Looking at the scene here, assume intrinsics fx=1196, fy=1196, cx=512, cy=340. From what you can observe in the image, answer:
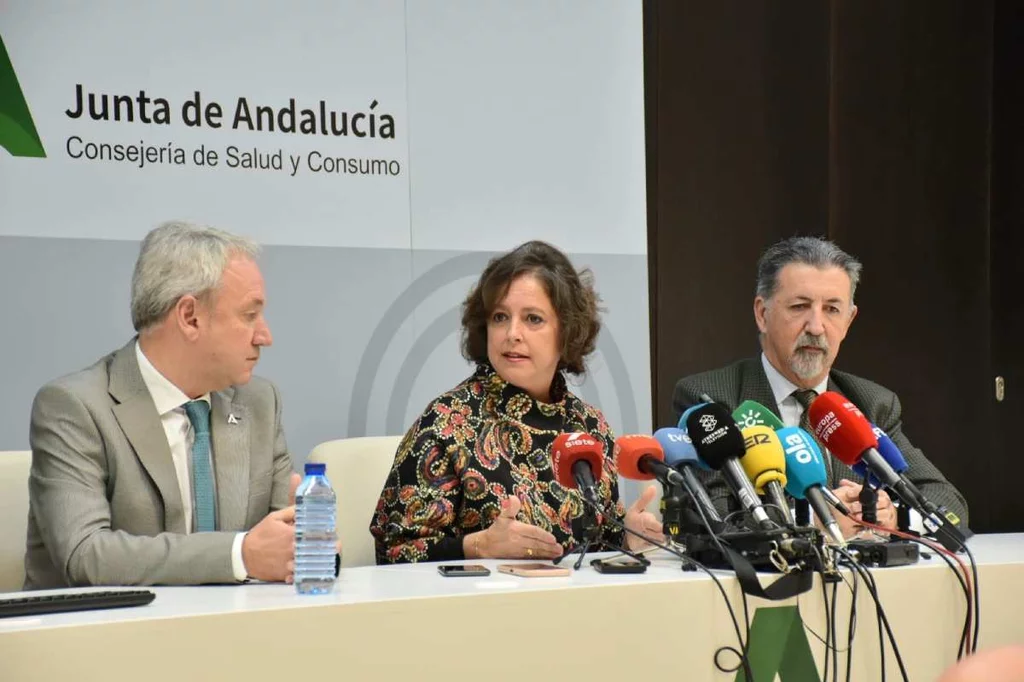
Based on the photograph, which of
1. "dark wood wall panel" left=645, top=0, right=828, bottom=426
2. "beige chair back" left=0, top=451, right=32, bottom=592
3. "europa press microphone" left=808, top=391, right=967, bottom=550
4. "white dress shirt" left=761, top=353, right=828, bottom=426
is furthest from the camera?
"dark wood wall panel" left=645, top=0, right=828, bottom=426

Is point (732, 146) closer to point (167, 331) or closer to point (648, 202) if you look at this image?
point (648, 202)

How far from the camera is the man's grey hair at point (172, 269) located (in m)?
2.56

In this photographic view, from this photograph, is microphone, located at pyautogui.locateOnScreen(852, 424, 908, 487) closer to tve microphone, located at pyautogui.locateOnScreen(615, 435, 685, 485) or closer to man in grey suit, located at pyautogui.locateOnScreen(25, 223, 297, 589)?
tve microphone, located at pyautogui.locateOnScreen(615, 435, 685, 485)

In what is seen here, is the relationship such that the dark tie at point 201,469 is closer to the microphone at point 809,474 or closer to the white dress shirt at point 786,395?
the microphone at point 809,474

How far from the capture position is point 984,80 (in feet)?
16.5

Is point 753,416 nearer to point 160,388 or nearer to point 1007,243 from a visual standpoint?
point 160,388

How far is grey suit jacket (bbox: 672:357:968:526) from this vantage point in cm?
306

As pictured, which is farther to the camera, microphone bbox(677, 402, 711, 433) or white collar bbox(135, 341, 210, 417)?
white collar bbox(135, 341, 210, 417)

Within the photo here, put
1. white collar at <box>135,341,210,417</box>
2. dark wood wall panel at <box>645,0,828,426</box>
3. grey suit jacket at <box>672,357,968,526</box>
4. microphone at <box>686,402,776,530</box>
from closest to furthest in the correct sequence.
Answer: microphone at <box>686,402,776,530</box>, white collar at <box>135,341,210,417</box>, grey suit jacket at <box>672,357,968,526</box>, dark wood wall panel at <box>645,0,828,426</box>

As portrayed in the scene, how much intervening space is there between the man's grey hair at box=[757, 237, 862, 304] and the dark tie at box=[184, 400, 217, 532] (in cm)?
165

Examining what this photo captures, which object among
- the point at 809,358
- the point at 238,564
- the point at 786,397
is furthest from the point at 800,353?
the point at 238,564

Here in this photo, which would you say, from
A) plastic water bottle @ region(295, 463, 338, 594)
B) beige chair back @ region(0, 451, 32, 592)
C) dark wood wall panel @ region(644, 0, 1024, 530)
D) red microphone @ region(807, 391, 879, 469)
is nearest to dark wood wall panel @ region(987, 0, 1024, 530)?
dark wood wall panel @ region(644, 0, 1024, 530)

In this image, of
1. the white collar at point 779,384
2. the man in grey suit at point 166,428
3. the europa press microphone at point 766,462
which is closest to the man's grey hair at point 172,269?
the man in grey suit at point 166,428

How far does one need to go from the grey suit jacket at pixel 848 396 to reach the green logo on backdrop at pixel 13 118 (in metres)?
1.87
